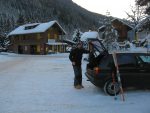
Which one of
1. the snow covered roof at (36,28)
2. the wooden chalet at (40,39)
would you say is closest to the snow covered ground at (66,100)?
the wooden chalet at (40,39)

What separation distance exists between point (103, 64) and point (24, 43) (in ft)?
230

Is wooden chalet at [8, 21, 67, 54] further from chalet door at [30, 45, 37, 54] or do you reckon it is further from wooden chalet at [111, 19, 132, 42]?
wooden chalet at [111, 19, 132, 42]

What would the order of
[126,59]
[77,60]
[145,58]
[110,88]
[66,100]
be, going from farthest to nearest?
[77,60], [145,58], [126,59], [110,88], [66,100]

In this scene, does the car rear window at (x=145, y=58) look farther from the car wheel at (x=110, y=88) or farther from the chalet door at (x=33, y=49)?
the chalet door at (x=33, y=49)

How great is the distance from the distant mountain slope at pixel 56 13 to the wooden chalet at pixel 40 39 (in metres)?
83.1

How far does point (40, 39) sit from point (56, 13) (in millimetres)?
97720

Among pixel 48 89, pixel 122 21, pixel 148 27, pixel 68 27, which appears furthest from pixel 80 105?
pixel 68 27

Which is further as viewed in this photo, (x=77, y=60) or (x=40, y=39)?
(x=40, y=39)

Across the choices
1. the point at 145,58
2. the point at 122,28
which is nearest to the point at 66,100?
the point at 145,58

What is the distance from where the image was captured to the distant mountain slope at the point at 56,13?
17088 cm

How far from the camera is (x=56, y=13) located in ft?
562

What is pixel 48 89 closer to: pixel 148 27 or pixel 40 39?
pixel 148 27

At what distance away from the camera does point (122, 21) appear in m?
74.5

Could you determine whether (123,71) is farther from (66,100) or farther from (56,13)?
(56,13)
